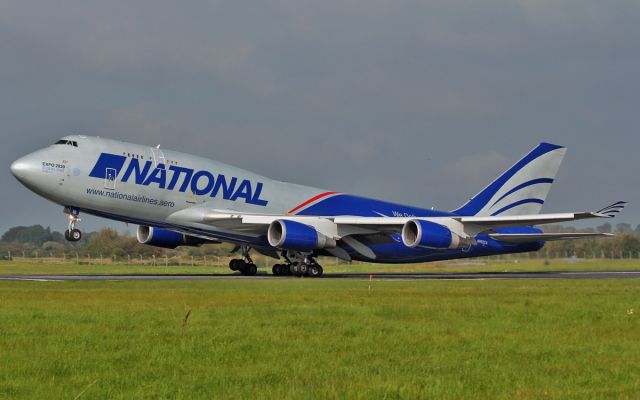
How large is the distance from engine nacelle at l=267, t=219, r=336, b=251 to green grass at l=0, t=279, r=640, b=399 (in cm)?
1674

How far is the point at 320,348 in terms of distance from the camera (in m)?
13.5

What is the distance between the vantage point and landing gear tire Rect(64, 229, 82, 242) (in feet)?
122

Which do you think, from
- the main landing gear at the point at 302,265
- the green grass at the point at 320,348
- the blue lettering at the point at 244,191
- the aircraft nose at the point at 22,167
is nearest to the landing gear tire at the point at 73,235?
the aircraft nose at the point at 22,167

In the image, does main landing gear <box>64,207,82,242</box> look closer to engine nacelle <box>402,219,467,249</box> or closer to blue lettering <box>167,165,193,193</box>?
blue lettering <box>167,165,193,193</box>

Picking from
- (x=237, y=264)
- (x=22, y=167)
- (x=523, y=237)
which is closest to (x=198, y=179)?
(x=237, y=264)

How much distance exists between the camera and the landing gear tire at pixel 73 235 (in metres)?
37.3

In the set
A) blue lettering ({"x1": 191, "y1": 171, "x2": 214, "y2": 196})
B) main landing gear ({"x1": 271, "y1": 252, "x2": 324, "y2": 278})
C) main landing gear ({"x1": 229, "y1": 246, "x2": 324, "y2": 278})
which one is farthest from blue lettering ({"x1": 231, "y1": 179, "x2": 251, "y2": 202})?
main landing gear ({"x1": 271, "y1": 252, "x2": 324, "y2": 278})

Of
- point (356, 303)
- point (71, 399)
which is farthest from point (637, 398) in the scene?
point (356, 303)

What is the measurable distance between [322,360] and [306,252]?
30064mm

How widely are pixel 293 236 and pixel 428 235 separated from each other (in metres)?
6.25

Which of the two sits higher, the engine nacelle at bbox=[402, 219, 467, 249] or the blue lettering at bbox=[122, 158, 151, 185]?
the blue lettering at bbox=[122, 158, 151, 185]

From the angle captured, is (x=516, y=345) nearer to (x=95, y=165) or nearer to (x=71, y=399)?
(x=71, y=399)

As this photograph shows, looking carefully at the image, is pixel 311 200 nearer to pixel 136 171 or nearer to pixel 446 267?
pixel 136 171

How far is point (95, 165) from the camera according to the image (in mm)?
38344
